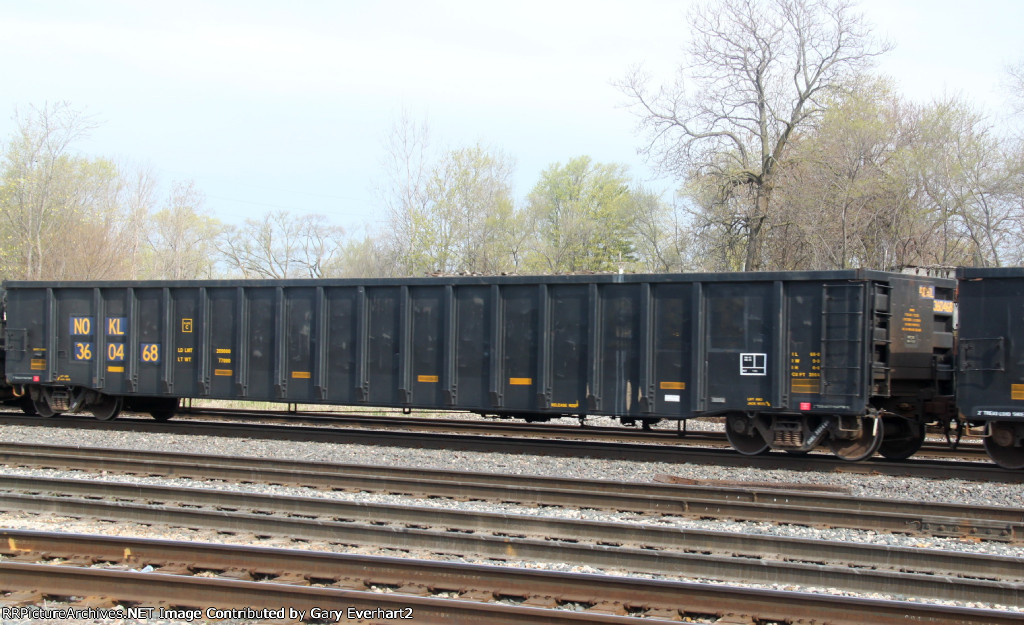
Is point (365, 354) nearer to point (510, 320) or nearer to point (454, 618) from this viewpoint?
point (510, 320)

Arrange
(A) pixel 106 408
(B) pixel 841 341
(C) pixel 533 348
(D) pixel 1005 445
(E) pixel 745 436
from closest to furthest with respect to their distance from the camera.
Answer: (D) pixel 1005 445, (B) pixel 841 341, (E) pixel 745 436, (C) pixel 533 348, (A) pixel 106 408

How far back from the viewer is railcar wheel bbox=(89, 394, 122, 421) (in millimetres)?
17328

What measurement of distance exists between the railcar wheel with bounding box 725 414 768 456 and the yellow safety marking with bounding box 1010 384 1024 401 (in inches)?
142

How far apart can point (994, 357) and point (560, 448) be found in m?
6.99

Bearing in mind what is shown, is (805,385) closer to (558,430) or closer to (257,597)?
(558,430)

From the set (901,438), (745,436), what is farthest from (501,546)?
(901,438)

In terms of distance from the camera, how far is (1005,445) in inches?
463

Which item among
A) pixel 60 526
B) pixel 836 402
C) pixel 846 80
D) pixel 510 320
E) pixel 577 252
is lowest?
pixel 60 526

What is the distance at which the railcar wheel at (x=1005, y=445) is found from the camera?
11680 millimetres

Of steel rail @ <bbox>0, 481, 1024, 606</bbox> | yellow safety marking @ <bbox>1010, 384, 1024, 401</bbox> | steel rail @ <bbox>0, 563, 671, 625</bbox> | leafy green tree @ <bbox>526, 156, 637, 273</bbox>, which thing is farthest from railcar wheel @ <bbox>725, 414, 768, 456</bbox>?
leafy green tree @ <bbox>526, 156, 637, 273</bbox>

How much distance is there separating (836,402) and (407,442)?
7.54 metres

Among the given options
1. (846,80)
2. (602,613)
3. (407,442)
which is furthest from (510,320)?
(846,80)

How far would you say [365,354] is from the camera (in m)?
15.2

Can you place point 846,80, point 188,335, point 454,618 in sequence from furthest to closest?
1. point 846,80
2. point 188,335
3. point 454,618
